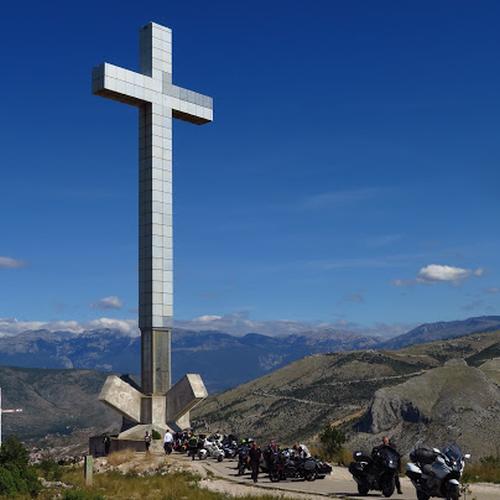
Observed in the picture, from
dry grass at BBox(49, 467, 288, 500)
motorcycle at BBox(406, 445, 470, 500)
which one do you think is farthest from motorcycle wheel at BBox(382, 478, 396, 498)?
dry grass at BBox(49, 467, 288, 500)

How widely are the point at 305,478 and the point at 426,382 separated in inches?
3237

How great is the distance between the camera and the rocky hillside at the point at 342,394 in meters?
101

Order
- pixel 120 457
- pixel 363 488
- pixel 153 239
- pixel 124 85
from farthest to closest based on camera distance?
pixel 153 239
pixel 124 85
pixel 120 457
pixel 363 488

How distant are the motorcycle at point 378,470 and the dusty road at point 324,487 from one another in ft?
0.91

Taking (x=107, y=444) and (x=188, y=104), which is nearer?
(x=107, y=444)

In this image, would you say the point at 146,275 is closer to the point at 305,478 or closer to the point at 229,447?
the point at 229,447

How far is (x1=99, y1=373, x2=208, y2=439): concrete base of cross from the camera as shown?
38.7 meters

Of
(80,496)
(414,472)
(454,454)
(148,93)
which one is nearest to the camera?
(454,454)

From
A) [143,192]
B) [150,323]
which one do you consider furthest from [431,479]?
[143,192]

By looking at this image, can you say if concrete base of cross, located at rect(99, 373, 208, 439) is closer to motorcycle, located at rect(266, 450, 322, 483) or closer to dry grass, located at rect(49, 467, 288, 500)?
dry grass, located at rect(49, 467, 288, 500)

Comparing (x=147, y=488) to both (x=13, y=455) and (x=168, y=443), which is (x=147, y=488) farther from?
(x=168, y=443)

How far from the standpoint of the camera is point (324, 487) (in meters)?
26.4

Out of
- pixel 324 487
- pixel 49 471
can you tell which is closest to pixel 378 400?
pixel 49 471

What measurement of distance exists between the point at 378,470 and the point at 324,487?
3.09 metres
